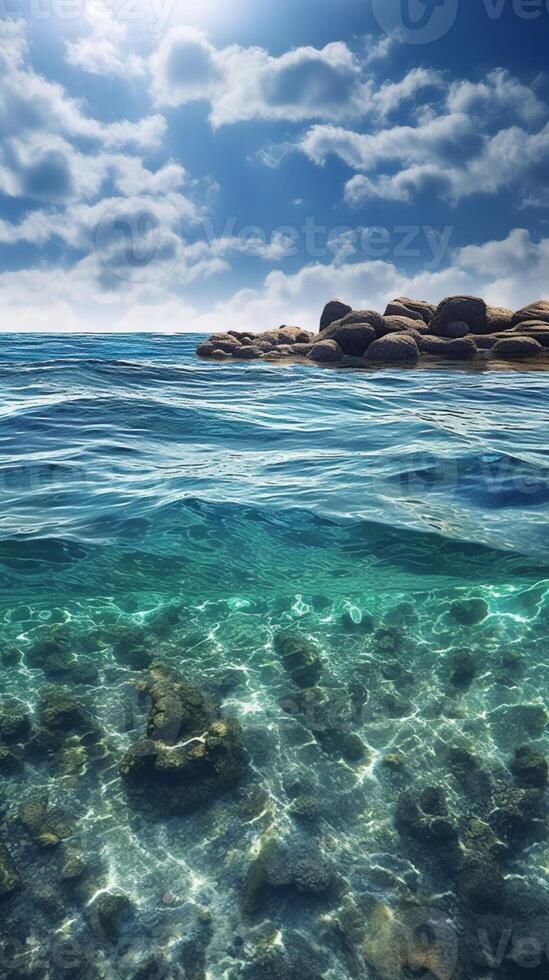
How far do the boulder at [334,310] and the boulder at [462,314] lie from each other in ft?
31.9

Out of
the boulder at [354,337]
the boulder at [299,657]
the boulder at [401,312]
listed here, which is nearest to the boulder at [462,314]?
the boulder at [401,312]

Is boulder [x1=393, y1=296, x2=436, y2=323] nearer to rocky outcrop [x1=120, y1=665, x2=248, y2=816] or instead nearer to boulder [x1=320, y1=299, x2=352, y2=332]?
boulder [x1=320, y1=299, x2=352, y2=332]

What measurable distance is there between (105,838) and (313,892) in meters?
2.59

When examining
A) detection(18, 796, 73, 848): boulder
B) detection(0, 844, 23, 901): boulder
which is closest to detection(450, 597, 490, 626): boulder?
detection(18, 796, 73, 848): boulder

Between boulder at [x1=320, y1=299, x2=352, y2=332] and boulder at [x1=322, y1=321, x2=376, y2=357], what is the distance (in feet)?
20.6

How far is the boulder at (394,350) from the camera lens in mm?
42031

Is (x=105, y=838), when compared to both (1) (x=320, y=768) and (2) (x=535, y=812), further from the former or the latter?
(2) (x=535, y=812)

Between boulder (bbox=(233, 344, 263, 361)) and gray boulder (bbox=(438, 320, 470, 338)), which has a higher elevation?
gray boulder (bbox=(438, 320, 470, 338))

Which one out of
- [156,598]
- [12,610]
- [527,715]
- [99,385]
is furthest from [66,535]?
[99,385]

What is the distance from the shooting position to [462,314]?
4600 cm

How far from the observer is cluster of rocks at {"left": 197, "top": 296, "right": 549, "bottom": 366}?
139 feet

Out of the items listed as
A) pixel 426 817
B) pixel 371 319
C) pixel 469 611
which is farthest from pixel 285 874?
pixel 371 319

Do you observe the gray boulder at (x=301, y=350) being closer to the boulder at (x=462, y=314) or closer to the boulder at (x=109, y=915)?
the boulder at (x=462, y=314)

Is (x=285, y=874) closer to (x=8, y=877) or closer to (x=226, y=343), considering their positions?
(x=8, y=877)
